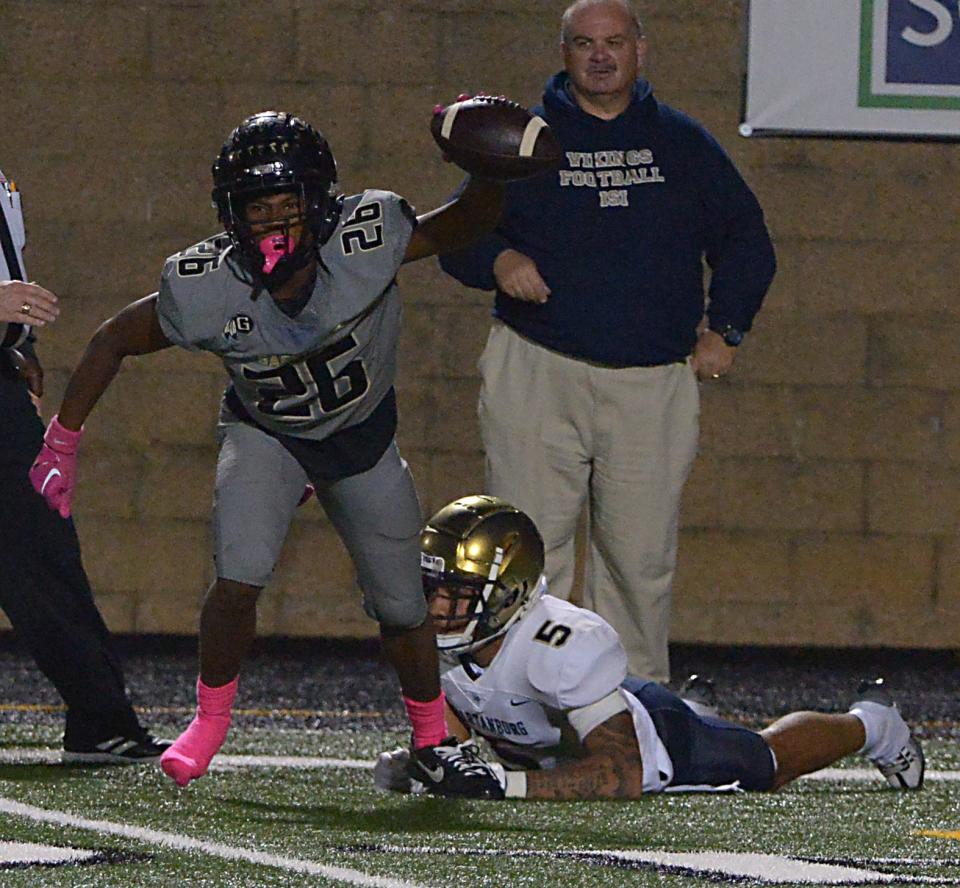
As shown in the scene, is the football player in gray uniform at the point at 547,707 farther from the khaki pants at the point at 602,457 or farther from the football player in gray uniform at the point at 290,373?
the khaki pants at the point at 602,457

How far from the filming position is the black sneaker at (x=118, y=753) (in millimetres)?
4242

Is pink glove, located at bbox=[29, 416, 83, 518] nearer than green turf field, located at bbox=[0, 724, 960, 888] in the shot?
No

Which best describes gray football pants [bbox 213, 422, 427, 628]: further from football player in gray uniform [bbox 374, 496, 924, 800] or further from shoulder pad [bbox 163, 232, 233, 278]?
shoulder pad [bbox 163, 232, 233, 278]

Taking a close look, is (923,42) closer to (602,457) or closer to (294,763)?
(602,457)

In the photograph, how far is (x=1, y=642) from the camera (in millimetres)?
6754

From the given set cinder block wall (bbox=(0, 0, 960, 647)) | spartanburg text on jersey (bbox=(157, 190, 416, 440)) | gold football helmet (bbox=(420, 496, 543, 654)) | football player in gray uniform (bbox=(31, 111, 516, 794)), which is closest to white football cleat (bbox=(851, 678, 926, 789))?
gold football helmet (bbox=(420, 496, 543, 654))

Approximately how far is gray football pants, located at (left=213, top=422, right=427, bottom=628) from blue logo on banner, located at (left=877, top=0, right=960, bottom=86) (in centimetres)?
323

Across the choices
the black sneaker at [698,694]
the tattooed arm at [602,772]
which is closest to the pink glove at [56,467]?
the tattooed arm at [602,772]

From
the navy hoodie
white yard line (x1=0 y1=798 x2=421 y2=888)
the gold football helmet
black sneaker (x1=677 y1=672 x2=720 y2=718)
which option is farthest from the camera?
the navy hoodie

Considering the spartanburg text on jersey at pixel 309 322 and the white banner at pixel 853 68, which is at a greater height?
the white banner at pixel 853 68

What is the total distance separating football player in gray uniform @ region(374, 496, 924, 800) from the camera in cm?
374

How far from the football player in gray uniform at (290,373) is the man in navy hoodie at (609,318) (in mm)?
822

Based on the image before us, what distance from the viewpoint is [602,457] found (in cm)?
473

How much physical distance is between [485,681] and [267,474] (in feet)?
1.90
